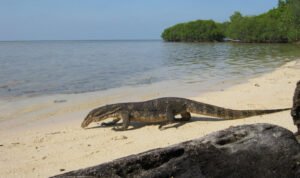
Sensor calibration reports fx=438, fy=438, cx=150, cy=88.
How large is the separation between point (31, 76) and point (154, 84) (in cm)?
946

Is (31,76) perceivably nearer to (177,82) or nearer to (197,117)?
(177,82)

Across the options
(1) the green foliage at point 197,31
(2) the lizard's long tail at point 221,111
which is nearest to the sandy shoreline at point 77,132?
(2) the lizard's long tail at point 221,111

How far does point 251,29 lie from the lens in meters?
105

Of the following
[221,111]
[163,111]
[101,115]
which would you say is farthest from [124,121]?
[221,111]

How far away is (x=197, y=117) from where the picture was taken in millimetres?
10625

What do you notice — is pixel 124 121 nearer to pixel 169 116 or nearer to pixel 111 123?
pixel 111 123

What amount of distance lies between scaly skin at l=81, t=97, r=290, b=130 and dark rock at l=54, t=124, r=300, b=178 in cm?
620

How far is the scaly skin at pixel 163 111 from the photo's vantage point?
32.4ft

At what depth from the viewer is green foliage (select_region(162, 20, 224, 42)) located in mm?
128125

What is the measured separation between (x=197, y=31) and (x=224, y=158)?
12966 cm

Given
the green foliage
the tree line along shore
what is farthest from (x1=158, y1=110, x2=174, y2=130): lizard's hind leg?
the green foliage

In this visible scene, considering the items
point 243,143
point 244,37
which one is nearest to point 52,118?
point 243,143

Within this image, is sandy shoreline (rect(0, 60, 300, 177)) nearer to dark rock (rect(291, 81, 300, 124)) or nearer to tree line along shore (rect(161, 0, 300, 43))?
dark rock (rect(291, 81, 300, 124))

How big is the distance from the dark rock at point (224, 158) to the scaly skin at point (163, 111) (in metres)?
6.20
